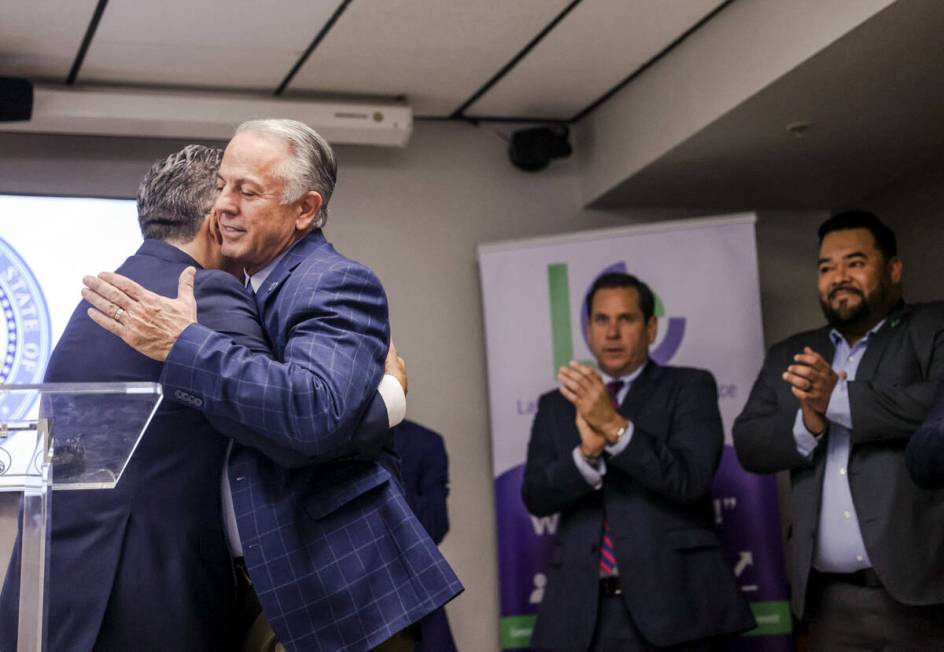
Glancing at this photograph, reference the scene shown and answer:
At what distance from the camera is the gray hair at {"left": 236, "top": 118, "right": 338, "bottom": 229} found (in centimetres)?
211

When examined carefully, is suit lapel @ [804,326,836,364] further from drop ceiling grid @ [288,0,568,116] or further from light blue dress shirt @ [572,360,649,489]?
drop ceiling grid @ [288,0,568,116]

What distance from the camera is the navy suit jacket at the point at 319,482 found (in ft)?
5.84

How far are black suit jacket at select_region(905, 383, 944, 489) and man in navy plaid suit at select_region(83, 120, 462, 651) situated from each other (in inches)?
62.6

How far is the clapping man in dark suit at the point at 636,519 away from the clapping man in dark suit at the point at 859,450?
A: 0.27m

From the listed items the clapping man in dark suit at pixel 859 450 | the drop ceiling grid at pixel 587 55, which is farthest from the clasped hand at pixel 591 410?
the drop ceiling grid at pixel 587 55

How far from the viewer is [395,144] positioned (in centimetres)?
504

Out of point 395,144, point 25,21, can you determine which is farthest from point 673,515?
point 25,21

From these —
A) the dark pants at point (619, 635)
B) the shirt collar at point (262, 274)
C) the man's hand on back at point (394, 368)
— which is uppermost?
the shirt collar at point (262, 274)

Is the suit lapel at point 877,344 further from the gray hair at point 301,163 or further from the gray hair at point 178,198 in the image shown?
the gray hair at point 178,198

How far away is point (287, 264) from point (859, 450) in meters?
2.07

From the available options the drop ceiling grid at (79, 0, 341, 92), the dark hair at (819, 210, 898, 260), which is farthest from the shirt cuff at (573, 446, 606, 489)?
the drop ceiling grid at (79, 0, 341, 92)

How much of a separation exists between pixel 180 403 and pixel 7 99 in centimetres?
295

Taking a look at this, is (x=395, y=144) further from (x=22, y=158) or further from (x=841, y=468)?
(x=841, y=468)

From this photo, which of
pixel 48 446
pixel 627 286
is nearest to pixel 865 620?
pixel 627 286
